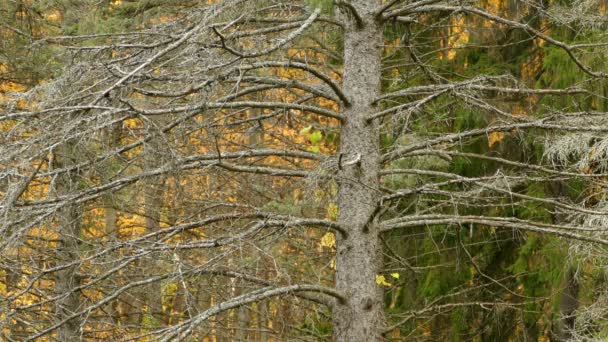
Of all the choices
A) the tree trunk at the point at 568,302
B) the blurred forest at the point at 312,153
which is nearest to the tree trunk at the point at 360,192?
the blurred forest at the point at 312,153

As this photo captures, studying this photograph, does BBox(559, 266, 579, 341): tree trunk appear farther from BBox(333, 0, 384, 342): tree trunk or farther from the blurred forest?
BBox(333, 0, 384, 342): tree trunk

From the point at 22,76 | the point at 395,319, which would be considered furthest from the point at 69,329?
the point at 395,319

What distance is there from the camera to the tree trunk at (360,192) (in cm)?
725

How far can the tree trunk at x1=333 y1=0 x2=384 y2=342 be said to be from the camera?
725 centimetres

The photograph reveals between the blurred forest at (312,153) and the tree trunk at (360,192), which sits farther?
the tree trunk at (360,192)

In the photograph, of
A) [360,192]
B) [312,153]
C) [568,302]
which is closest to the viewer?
[360,192]

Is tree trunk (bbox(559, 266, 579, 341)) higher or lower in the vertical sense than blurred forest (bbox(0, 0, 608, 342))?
lower

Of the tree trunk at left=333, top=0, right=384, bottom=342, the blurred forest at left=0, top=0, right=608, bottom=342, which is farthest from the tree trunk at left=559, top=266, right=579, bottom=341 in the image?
the tree trunk at left=333, top=0, right=384, bottom=342

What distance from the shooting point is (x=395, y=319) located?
472 inches

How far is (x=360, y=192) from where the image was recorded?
7.36 meters

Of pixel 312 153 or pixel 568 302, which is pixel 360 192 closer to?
pixel 312 153

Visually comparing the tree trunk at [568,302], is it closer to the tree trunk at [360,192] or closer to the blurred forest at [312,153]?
the blurred forest at [312,153]

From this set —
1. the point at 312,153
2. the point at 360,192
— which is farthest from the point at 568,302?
the point at 312,153

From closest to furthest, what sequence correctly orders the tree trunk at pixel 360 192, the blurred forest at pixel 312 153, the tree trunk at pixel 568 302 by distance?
the blurred forest at pixel 312 153 < the tree trunk at pixel 360 192 < the tree trunk at pixel 568 302
